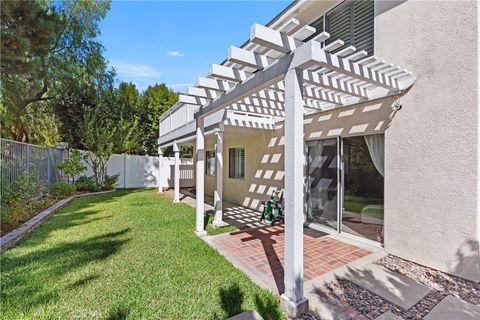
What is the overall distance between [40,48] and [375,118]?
8.44 metres

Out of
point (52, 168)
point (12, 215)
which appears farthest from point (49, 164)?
point (12, 215)

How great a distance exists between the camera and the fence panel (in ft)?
24.7

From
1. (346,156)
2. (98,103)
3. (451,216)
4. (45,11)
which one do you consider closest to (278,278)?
(451,216)

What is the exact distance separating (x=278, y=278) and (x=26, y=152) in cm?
1047

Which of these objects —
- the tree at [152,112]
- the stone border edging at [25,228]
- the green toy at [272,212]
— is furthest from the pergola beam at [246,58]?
the tree at [152,112]

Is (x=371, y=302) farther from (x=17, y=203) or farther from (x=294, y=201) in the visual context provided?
(x=17, y=203)

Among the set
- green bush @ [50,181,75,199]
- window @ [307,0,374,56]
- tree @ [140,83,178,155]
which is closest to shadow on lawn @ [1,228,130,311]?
window @ [307,0,374,56]

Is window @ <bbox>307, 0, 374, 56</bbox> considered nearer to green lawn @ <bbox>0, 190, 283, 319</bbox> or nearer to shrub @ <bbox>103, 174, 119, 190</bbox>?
green lawn @ <bbox>0, 190, 283, 319</bbox>

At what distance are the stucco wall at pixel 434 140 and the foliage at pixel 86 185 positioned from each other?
14979 millimetres

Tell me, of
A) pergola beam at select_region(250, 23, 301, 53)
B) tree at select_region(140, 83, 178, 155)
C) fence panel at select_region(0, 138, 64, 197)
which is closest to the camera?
pergola beam at select_region(250, 23, 301, 53)

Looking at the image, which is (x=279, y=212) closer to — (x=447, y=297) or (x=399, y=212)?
(x=399, y=212)

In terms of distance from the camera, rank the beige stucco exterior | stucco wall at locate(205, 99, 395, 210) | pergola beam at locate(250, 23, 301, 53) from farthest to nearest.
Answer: stucco wall at locate(205, 99, 395, 210) → the beige stucco exterior → pergola beam at locate(250, 23, 301, 53)

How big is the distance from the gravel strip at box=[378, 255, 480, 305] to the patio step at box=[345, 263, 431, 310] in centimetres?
21

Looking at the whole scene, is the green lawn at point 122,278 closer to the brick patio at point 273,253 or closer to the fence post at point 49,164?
the brick patio at point 273,253
